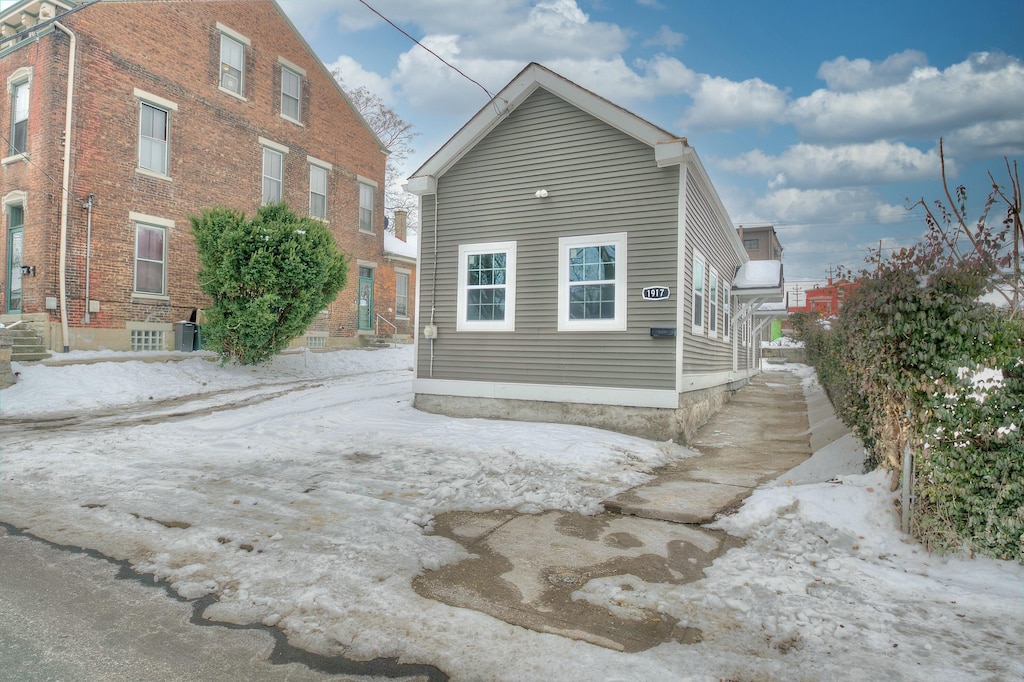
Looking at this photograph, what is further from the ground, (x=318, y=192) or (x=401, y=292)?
(x=318, y=192)

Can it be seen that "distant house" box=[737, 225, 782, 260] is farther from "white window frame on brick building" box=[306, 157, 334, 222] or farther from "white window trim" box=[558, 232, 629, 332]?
"white window trim" box=[558, 232, 629, 332]

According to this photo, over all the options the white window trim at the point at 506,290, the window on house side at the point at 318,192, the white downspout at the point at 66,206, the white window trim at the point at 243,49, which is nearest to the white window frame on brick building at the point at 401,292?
the window on house side at the point at 318,192

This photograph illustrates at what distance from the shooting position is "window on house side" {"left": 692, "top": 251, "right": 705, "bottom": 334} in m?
11.1

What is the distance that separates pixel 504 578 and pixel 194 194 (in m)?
Result: 16.8

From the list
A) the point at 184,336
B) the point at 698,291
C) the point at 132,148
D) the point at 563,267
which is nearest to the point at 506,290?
the point at 563,267

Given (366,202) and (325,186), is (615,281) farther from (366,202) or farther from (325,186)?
(366,202)

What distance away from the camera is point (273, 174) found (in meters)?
19.7

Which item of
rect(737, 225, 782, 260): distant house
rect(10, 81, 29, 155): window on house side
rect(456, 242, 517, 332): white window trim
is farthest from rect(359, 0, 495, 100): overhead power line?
rect(737, 225, 782, 260): distant house

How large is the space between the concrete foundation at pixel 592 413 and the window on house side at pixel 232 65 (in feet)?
43.0

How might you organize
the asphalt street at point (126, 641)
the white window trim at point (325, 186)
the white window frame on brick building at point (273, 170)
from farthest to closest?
the white window trim at point (325, 186) < the white window frame on brick building at point (273, 170) < the asphalt street at point (126, 641)

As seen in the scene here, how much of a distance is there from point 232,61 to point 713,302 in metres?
16.0

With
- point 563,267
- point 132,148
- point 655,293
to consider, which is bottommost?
point 655,293

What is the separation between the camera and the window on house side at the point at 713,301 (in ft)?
42.5

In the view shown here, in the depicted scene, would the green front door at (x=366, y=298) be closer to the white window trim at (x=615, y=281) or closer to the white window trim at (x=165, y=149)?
the white window trim at (x=165, y=149)
